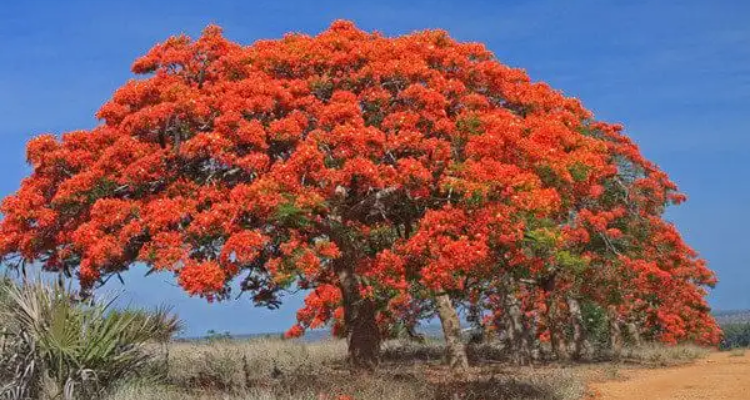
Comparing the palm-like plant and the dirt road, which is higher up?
the palm-like plant

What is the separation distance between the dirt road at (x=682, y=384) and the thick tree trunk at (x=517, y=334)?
10.6ft

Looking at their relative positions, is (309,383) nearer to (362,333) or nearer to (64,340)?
(362,333)

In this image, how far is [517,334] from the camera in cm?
2761

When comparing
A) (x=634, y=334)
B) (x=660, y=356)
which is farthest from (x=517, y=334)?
(x=634, y=334)

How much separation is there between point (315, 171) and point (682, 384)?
12327 millimetres

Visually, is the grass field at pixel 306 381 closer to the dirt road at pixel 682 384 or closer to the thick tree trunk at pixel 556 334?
the dirt road at pixel 682 384

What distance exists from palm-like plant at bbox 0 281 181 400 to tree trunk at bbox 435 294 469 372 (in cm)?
1097

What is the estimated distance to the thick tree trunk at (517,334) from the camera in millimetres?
Answer: 26702

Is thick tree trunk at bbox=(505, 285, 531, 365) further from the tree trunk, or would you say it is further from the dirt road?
the dirt road

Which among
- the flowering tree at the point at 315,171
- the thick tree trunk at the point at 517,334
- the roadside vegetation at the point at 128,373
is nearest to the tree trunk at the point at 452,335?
the thick tree trunk at the point at 517,334

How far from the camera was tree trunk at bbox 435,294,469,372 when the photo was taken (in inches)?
913

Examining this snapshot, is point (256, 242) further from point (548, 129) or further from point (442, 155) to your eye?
point (548, 129)

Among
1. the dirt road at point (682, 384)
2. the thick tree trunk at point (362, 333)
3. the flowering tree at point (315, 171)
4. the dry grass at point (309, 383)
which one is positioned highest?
the flowering tree at point (315, 171)

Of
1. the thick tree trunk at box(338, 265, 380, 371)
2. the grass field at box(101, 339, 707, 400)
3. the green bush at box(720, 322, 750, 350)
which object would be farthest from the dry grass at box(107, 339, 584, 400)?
the green bush at box(720, 322, 750, 350)
